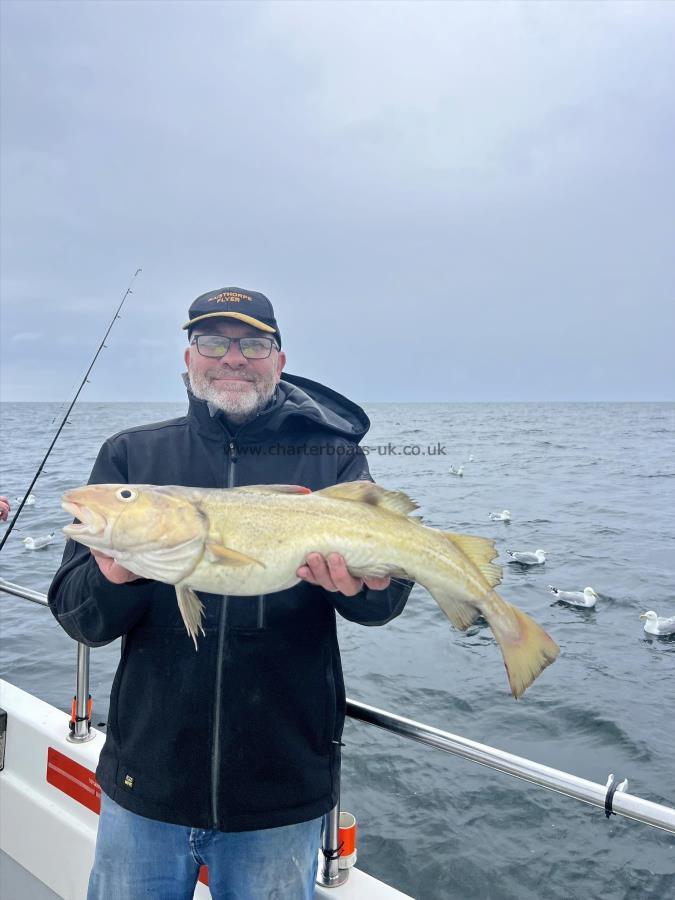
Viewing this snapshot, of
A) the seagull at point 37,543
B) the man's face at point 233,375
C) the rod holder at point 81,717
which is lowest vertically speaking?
the seagull at point 37,543

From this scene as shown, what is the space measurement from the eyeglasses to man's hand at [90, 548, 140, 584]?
107 cm

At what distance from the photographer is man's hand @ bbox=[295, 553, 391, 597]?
8.35 feet

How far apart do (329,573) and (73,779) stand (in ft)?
7.81

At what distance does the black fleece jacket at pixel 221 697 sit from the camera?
2547 millimetres

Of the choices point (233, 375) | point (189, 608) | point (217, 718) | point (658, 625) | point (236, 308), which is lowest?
point (658, 625)

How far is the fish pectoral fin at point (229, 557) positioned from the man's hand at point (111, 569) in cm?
34

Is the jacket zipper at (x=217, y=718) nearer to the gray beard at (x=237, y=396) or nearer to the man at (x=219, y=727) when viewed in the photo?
the man at (x=219, y=727)

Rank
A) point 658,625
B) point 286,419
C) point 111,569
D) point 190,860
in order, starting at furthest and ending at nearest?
1. point 658,625
2. point 286,419
3. point 190,860
4. point 111,569

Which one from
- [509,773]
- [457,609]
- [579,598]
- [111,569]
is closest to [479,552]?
[457,609]

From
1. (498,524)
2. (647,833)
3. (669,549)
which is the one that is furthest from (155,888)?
→ (498,524)

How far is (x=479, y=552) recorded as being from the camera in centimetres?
279

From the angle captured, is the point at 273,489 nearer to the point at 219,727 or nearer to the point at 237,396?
the point at 237,396

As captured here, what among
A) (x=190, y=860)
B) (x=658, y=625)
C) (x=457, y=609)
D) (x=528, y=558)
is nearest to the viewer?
(x=190, y=860)

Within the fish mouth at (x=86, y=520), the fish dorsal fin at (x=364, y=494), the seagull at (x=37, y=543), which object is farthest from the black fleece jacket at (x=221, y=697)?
the seagull at (x=37, y=543)
